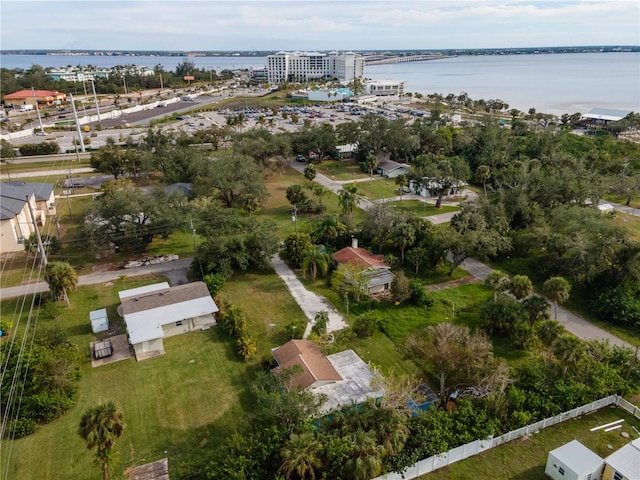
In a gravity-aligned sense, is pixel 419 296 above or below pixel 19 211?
below

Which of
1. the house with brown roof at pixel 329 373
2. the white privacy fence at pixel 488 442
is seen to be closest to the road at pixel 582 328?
the white privacy fence at pixel 488 442

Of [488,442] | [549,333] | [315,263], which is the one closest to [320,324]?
[315,263]

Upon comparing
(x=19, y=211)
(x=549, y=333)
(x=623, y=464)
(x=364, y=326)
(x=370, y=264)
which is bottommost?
(x=364, y=326)

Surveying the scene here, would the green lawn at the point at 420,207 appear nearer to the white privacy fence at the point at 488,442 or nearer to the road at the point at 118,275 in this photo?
the road at the point at 118,275

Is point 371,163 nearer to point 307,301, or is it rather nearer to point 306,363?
point 307,301

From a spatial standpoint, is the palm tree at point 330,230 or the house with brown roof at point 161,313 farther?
the palm tree at point 330,230

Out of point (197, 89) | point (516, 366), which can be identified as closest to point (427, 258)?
point (516, 366)

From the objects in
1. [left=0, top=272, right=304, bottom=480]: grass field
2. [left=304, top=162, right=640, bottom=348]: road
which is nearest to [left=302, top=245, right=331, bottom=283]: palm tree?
[left=0, top=272, right=304, bottom=480]: grass field

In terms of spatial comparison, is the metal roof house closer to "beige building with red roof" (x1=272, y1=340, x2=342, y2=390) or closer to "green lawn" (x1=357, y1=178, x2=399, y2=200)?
"beige building with red roof" (x1=272, y1=340, x2=342, y2=390)
